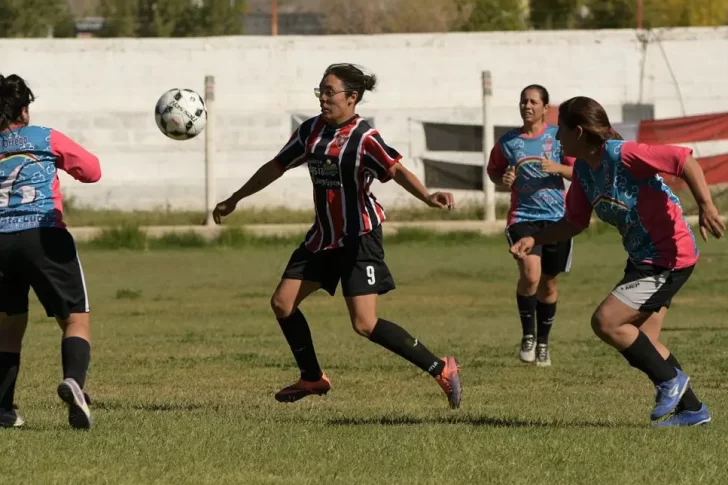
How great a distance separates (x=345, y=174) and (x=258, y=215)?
19.2m

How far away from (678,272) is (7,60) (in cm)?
2520

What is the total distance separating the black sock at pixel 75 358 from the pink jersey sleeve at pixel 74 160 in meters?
0.82

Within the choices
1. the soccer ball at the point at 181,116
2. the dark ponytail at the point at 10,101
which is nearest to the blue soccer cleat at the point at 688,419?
the dark ponytail at the point at 10,101

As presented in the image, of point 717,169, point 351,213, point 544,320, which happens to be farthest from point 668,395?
point 717,169

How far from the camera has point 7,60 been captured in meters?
30.3

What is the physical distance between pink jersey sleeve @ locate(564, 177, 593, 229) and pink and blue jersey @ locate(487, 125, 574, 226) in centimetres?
342

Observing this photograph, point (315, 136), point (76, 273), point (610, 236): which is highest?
point (315, 136)

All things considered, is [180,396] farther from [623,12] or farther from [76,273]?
[623,12]

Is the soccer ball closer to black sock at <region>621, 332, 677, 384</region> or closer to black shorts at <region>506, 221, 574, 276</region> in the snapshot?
black shorts at <region>506, 221, 574, 276</region>

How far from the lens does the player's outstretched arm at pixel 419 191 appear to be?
25.8 ft

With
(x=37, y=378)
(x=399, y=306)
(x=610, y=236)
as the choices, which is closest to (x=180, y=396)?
(x=37, y=378)

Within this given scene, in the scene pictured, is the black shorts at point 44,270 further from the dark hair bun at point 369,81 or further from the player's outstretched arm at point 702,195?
the player's outstretched arm at point 702,195

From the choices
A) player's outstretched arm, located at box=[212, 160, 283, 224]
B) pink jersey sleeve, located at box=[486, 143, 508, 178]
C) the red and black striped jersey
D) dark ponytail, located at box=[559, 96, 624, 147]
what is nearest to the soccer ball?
pink jersey sleeve, located at box=[486, 143, 508, 178]

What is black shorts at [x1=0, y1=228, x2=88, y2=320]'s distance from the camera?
281 inches
